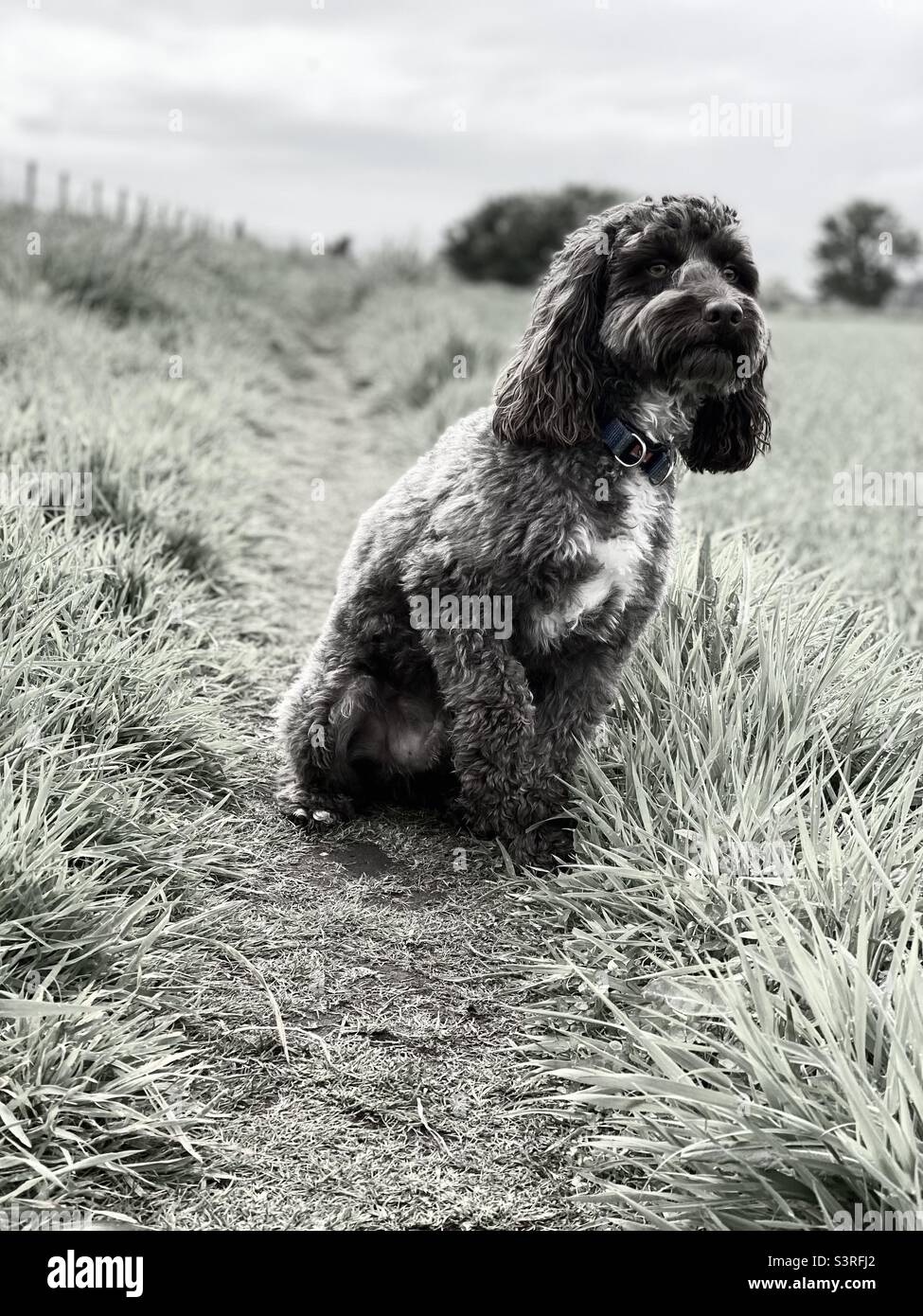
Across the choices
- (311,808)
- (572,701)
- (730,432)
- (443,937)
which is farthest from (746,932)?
(730,432)

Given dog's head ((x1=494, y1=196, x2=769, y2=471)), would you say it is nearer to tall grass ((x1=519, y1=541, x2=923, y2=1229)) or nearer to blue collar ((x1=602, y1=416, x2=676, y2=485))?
blue collar ((x1=602, y1=416, x2=676, y2=485))

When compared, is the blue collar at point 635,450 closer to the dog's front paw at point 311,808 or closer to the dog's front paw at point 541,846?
the dog's front paw at point 541,846

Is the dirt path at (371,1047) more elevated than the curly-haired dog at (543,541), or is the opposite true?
the curly-haired dog at (543,541)

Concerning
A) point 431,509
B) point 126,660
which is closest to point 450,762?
point 431,509

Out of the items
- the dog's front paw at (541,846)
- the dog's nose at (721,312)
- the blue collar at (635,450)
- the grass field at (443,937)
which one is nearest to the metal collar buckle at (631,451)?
the blue collar at (635,450)

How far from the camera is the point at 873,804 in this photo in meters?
2.82

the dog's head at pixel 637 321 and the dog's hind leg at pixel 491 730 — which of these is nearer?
the dog's head at pixel 637 321

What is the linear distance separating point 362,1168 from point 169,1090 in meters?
0.46

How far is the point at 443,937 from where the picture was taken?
308 centimetres

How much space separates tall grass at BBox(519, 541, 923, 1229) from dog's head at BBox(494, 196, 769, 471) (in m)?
0.96

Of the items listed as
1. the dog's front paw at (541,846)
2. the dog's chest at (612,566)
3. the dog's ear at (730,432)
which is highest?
the dog's ear at (730,432)

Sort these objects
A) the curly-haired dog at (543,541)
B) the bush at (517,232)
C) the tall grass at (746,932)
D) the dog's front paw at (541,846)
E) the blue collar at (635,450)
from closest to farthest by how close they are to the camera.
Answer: the tall grass at (746,932)
the curly-haired dog at (543,541)
the blue collar at (635,450)
the dog's front paw at (541,846)
the bush at (517,232)

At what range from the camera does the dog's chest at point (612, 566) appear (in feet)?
10.3
